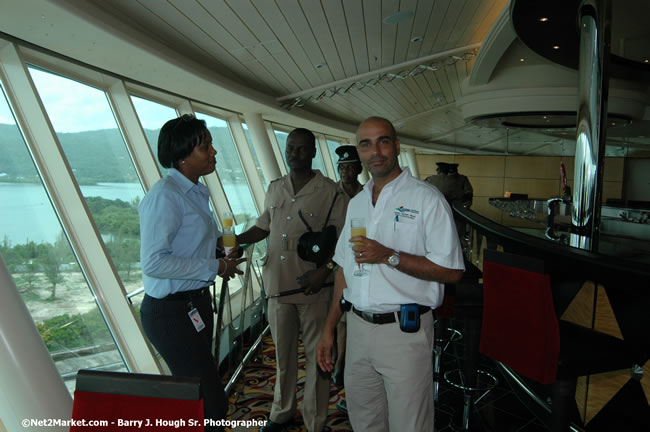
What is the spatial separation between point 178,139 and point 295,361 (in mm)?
1628

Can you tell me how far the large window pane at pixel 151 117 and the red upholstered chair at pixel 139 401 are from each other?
3996 millimetres

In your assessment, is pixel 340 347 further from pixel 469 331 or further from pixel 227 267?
pixel 227 267

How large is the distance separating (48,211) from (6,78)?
3.30ft

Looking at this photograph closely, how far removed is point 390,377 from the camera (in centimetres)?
190

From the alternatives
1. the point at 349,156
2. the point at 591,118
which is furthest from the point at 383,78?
the point at 591,118

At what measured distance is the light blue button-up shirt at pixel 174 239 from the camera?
1942 millimetres

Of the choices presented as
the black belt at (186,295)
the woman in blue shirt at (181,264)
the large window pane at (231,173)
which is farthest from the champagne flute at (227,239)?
the large window pane at (231,173)

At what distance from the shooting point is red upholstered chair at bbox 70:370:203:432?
3.80 ft

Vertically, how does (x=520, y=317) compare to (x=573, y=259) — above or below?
below

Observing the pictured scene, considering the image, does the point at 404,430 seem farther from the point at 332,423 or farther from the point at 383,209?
the point at 332,423

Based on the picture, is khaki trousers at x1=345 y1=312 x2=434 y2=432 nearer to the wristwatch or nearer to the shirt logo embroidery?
the wristwatch

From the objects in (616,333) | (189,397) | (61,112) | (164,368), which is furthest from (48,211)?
(616,333)

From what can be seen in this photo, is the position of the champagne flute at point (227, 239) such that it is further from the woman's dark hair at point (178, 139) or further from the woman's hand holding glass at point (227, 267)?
the woman's dark hair at point (178, 139)

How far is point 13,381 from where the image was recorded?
162 cm
